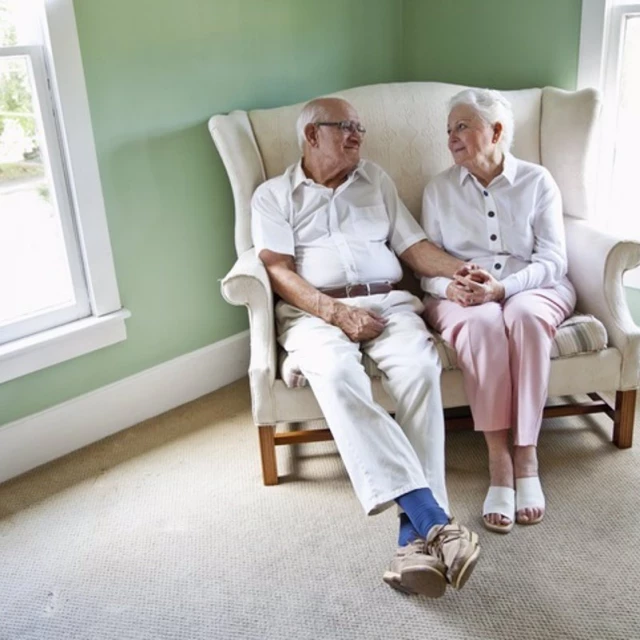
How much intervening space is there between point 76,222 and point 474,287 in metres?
1.25

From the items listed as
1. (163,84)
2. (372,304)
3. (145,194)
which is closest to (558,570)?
(372,304)

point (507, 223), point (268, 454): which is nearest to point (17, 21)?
point (268, 454)

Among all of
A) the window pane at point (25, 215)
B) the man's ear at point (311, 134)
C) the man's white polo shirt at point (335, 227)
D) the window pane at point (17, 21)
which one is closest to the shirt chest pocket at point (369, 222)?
the man's white polo shirt at point (335, 227)

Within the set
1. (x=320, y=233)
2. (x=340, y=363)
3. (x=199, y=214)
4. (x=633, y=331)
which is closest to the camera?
(x=340, y=363)

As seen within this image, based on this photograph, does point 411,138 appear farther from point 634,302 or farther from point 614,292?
point 634,302

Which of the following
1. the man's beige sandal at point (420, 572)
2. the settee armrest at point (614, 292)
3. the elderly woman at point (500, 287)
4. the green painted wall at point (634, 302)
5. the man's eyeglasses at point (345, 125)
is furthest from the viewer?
the green painted wall at point (634, 302)

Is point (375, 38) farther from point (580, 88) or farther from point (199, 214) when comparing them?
point (199, 214)

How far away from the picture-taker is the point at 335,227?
2.28m

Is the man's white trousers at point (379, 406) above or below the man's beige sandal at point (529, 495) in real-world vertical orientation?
above

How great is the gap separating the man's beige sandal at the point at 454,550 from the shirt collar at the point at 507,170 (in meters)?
1.09

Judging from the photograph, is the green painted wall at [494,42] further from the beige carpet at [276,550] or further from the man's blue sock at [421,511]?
the man's blue sock at [421,511]

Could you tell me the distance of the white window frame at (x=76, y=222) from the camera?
2.14m

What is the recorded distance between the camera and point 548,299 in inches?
85.0

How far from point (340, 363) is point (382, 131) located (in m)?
1.02
